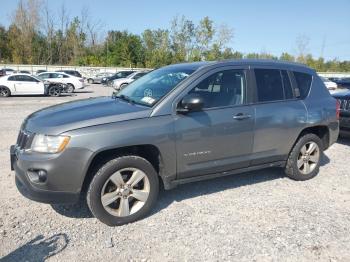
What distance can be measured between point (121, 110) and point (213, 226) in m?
1.70

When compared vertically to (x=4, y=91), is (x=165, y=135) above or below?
above

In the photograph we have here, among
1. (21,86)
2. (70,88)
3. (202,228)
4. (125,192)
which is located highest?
(21,86)

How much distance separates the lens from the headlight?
3.46m

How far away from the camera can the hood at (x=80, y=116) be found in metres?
3.58

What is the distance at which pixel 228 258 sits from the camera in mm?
3291

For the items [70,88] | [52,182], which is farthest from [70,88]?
[52,182]

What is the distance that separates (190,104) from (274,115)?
1.47m

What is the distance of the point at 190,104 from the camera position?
3.95 m

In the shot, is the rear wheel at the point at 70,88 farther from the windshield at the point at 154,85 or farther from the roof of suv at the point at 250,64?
the roof of suv at the point at 250,64

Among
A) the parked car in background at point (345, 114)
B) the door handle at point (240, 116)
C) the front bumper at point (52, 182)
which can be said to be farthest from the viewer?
the parked car in background at point (345, 114)

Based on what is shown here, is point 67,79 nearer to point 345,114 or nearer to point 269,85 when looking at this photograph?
point 345,114

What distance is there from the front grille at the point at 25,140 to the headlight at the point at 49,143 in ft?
0.26

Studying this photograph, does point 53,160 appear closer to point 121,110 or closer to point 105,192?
point 105,192

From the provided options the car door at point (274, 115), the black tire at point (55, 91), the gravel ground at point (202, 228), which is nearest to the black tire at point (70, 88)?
the black tire at point (55, 91)
